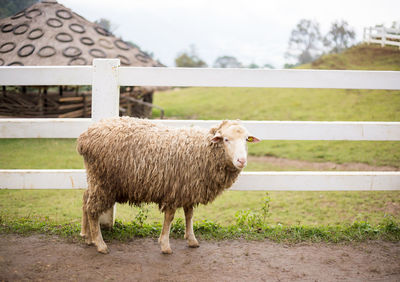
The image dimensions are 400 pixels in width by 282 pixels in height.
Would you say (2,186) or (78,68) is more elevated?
(78,68)

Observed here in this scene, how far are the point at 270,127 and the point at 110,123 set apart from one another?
1693mm

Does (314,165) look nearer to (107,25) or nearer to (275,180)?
(275,180)

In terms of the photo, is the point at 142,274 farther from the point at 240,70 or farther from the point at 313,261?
the point at 240,70

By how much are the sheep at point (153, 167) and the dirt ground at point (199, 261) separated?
0.21 meters


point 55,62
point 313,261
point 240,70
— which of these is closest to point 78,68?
point 240,70

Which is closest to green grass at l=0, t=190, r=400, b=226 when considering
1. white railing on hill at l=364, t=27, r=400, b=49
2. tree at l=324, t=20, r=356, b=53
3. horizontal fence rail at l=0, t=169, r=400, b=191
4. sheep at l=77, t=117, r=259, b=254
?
horizontal fence rail at l=0, t=169, r=400, b=191

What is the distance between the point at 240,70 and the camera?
3867 millimetres

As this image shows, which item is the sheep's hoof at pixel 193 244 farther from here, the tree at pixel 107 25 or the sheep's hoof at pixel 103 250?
the tree at pixel 107 25

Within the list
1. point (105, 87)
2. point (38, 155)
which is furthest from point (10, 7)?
point (105, 87)

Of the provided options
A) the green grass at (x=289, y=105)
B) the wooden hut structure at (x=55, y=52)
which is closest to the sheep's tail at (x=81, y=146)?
the wooden hut structure at (x=55, y=52)

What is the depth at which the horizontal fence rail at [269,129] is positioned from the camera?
371 cm

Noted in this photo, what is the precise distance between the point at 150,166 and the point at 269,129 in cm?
140

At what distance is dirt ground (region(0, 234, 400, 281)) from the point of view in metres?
2.93

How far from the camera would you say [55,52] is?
9062 mm
